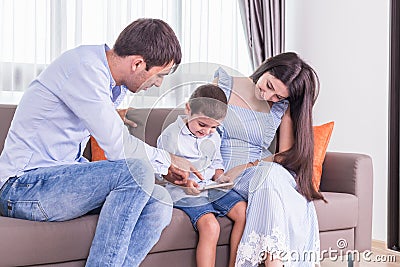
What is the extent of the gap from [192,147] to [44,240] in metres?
0.60

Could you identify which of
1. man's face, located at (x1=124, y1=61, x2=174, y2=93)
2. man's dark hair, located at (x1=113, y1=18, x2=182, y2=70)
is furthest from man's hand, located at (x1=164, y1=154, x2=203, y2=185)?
man's dark hair, located at (x1=113, y1=18, x2=182, y2=70)

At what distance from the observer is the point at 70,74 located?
1.88 m

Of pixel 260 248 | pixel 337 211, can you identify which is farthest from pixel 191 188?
pixel 337 211

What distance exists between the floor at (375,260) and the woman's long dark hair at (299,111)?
1.71 ft

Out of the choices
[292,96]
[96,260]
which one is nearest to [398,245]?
[292,96]

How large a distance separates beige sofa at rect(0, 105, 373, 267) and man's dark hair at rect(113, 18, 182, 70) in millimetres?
159

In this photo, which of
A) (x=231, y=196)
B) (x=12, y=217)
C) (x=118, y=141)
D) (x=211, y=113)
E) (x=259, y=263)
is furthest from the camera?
(x=231, y=196)

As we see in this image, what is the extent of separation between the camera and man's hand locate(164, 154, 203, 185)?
1.69 meters

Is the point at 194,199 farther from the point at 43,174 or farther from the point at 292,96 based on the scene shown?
the point at 292,96

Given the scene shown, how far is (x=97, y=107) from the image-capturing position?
6.00ft

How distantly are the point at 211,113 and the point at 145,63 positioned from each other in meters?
0.35

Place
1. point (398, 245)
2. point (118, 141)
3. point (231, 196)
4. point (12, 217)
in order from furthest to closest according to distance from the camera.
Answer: point (398, 245), point (231, 196), point (12, 217), point (118, 141)

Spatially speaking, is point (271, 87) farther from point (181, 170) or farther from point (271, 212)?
point (181, 170)

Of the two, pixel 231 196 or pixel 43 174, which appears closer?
pixel 43 174
